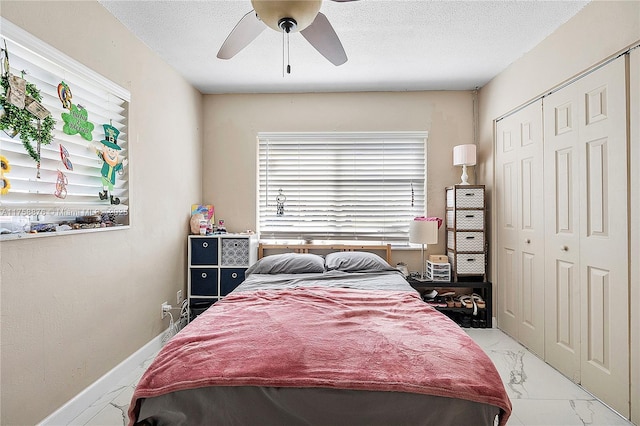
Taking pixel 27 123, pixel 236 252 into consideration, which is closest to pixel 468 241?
pixel 236 252

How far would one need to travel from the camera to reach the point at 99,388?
7.15 feet

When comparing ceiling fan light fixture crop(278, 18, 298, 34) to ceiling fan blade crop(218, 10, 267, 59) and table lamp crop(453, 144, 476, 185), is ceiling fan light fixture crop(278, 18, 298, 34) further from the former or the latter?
table lamp crop(453, 144, 476, 185)

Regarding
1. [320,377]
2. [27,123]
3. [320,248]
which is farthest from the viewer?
[320,248]

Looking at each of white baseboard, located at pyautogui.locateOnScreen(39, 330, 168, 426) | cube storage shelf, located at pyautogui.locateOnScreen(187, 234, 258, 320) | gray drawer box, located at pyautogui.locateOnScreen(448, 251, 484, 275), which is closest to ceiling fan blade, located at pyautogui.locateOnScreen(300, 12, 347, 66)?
cube storage shelf, located at pyautogui.locateOnScreen(187, 234, 258, 320)

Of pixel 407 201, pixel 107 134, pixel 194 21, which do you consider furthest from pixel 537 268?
pixel 107 134

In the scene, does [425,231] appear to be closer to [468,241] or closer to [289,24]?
[468,241]

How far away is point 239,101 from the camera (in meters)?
3.88

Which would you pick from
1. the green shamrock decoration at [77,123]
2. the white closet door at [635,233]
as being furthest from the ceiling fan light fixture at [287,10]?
the white closet door at [635,233]

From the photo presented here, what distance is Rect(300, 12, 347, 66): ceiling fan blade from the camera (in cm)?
176

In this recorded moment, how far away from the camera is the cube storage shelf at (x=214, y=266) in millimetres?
3436

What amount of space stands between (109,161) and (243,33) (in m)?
1.34

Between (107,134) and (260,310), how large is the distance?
164 cm

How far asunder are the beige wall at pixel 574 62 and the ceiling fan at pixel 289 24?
1.66 m

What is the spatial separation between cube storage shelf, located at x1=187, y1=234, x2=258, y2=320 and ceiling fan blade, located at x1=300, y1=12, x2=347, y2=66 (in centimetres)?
205
